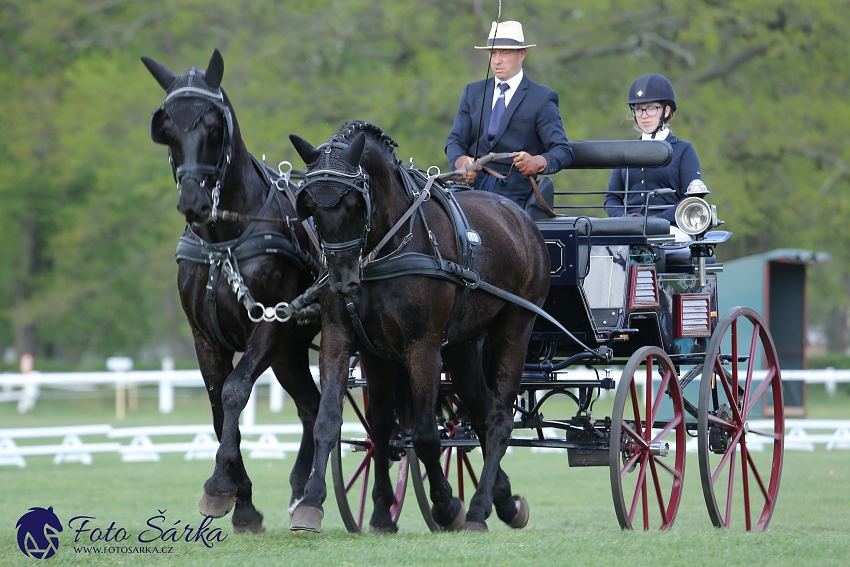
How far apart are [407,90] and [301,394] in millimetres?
16301

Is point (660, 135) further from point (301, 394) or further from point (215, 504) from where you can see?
point (215, 504)

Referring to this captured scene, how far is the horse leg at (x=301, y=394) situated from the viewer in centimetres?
695

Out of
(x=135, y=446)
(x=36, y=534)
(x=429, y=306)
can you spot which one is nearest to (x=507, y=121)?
(x=429, y=306)

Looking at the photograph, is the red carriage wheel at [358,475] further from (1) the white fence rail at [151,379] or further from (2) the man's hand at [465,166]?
(1) the white fence rail at [151,379]

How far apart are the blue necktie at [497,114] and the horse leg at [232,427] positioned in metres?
2.18

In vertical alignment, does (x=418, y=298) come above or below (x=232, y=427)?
above

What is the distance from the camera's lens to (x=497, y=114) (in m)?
7.64

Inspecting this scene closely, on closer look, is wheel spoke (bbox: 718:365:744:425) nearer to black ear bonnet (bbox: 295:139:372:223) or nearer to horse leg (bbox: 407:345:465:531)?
horse leg (bbox: 407:345:465:531)

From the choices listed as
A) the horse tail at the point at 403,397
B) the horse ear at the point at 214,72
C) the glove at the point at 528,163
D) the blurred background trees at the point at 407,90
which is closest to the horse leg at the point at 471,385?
the horse tail at the point at 403,397

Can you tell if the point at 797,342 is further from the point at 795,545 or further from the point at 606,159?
the point at 795,545

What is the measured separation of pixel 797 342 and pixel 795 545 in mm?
14769

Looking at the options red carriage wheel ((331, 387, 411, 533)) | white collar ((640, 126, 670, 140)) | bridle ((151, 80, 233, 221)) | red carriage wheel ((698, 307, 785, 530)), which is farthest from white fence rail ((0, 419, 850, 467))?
bridle ((151, 80, 233, 221))

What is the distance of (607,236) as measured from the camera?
292 inches

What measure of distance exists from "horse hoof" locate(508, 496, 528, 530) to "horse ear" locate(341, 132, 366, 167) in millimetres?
2563
